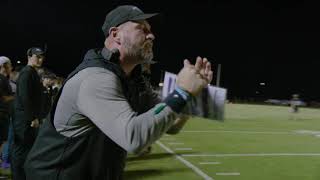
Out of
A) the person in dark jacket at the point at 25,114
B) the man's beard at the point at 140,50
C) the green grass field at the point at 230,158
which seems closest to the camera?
the man's beard at the point at 140,50

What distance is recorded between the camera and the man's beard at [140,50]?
7.84 feet

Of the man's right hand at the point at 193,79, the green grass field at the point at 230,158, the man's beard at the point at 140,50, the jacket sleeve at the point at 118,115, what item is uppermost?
the man's beard at the point at 140,50

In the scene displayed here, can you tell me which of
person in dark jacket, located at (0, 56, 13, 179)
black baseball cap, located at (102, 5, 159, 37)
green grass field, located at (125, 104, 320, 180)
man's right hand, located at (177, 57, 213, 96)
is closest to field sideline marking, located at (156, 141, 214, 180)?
green grass field, located at (125, 104, 320, 180)

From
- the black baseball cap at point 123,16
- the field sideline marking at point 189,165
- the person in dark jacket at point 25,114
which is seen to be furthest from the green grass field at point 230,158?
the black baseball cap at point 123,16

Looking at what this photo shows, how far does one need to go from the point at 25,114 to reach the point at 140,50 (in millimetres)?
4218

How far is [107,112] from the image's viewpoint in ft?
6.96

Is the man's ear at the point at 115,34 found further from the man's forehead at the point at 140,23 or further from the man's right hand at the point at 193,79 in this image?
the man's right hand at the point at 193,79

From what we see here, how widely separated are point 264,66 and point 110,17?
7349cm

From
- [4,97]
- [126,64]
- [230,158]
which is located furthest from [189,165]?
[126,64]

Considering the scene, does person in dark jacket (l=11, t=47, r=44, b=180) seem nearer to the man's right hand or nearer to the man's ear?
the man's ear

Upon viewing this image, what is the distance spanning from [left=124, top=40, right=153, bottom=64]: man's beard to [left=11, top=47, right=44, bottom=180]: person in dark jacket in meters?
3.99

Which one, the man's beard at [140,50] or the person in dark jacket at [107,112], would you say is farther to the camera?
the man's beard at [140,50]

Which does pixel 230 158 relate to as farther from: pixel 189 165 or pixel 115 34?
pixel 115 34

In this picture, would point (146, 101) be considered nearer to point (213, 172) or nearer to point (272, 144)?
point (213, 172)
